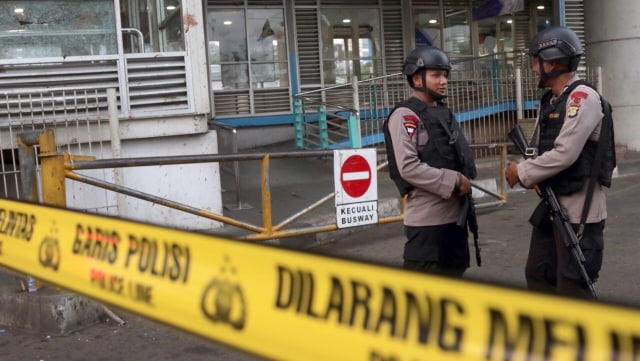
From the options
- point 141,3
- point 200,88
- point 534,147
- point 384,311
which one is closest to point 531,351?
point 384,311

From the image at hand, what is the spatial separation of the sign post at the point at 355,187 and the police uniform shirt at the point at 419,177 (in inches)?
115

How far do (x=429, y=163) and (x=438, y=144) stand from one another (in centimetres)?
11

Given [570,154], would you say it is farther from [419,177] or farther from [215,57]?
[215,57]

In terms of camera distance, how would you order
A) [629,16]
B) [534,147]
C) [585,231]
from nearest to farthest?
[585,231], [534,147], [629,16]

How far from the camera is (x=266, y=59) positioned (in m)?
14.7

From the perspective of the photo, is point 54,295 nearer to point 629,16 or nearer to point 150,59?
point 150,59

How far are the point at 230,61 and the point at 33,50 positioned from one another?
6.78 m

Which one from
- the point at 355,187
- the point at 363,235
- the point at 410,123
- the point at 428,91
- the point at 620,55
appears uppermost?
the point at 620,55

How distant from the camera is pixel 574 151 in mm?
3303

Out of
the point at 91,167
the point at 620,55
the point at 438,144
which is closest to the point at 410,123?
the point at 438,144

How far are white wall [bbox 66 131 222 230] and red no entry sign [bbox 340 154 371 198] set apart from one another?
6.45 feet

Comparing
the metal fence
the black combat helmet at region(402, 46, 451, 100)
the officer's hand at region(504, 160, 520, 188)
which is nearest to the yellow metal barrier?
the black combat helmet at region(402, 46, 451, 100)

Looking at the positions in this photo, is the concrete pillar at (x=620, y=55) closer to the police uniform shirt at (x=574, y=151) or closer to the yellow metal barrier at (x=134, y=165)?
the yellow metal barrier at (x=134, y=165)

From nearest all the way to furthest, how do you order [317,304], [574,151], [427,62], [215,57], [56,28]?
[317,304]
[574,151]
[427,62]
[56,28]
[215,57]
